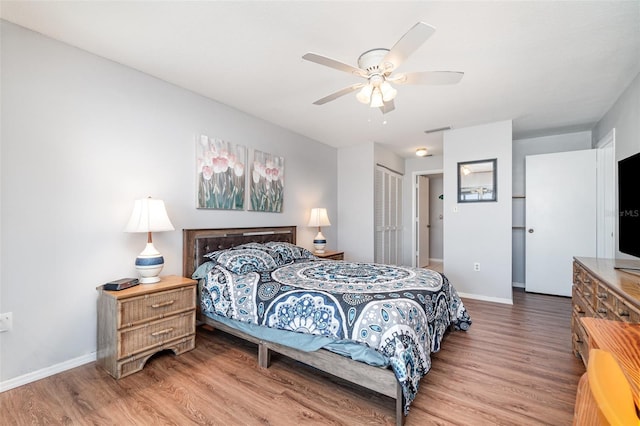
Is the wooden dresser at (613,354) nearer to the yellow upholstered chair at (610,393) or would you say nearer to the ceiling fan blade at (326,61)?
the yellow upholstered chair at (610,393)

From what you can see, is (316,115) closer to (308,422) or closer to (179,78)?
(179,78)

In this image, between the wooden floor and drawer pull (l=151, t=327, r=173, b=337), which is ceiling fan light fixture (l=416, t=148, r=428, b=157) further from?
drawer pull (l=151, t=327, r=173, b=337)

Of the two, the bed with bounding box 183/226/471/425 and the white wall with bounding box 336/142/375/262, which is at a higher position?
the white wall with bounding box 336/142/375/262

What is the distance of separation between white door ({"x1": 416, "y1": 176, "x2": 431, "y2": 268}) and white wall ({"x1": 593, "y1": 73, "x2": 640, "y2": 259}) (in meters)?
3.23

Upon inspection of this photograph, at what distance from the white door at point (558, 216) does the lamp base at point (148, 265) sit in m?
4.96

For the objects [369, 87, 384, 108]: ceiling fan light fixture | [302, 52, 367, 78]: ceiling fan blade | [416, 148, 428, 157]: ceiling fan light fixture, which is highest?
[416, 148, 428, 157]: ceiling fan light fixture

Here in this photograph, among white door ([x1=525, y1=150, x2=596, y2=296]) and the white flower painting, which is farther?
white door ([x1=525, y1=150, x2=596, y2=296])

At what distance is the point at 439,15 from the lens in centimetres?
184

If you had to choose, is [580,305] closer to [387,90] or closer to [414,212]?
[387,90]

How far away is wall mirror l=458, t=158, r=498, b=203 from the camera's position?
391cm

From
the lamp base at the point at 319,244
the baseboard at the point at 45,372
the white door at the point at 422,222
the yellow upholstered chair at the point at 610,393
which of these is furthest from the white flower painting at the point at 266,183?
the white door at the point at 422,222

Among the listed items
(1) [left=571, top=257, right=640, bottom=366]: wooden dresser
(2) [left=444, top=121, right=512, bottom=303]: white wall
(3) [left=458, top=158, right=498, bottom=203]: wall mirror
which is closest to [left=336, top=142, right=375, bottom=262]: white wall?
(2) [left=444, top=121, right=512, bottom=303]: white wall

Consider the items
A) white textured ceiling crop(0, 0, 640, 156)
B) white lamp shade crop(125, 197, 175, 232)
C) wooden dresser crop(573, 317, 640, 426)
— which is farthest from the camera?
white lamp shade crop(125, 197, 175, 232)

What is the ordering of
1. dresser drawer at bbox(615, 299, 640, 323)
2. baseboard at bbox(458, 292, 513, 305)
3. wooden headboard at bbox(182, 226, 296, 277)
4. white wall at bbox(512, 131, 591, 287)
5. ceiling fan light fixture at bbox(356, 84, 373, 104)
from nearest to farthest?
dresser drawer at bbox(615, 299, 640, 323), ceiling fan light fixture at bbox(356, 84, 373, 104), wooden headboard at bbox(182, 226, 296, 277), baseboard at bbox(458, 292, 513, 305), white wall at bbox(512, 131, 591, 287)
